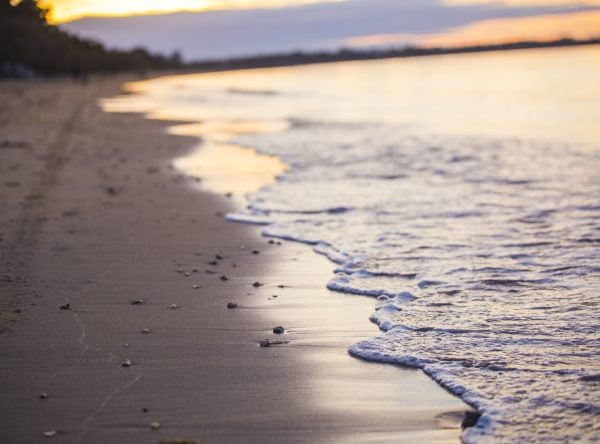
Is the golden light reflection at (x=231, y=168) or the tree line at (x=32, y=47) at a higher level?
the tree line at (x=32, y=47)

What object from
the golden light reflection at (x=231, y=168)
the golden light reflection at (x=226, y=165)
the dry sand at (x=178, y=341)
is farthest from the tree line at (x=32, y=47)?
the dry sand at (x=178, y=341)

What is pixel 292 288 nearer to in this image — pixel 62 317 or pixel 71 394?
pixel 62 317

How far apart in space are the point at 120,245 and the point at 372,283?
2612 millimetres

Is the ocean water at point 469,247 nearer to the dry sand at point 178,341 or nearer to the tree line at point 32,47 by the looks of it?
the dry sand at point 178,341

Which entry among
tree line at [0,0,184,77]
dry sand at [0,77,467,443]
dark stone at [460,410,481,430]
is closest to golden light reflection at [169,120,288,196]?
dry sand at [0,77,467,443]

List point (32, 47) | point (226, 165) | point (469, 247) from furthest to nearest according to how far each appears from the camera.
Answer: point (32, 47), point (226, 165), point (469, 247)

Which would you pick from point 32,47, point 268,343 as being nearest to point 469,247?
point 268,343

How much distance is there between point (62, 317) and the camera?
5.37 m

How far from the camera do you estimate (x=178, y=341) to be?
4.95 m

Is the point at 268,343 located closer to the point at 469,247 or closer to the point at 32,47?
the point at 469,247

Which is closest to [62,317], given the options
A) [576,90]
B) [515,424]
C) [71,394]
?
[71,394]

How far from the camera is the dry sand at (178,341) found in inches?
150

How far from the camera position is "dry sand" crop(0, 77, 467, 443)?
12.5 feet

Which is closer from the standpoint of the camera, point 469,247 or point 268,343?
point 268,343
